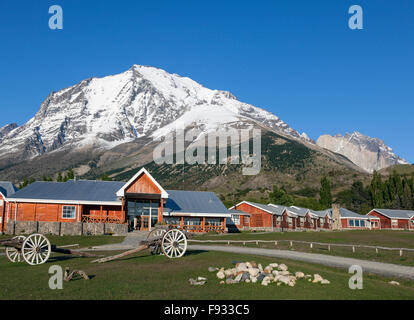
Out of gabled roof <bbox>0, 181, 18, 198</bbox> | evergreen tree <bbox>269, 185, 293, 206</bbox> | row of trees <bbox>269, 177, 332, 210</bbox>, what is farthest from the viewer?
row of trees <bbox>269, 177, 332, 210</bbox>

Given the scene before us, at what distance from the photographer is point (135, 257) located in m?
23.7

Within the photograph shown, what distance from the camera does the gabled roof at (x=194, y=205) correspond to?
168 feet

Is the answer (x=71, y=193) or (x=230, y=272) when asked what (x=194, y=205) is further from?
(x=230, y=272)

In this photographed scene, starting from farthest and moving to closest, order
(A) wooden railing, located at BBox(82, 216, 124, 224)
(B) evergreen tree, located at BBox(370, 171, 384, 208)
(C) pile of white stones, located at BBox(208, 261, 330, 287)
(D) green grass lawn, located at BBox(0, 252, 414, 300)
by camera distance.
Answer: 1. (B) evergreen tree, located at BBox(370, 171, 384, 208)
2. (A) wooden railing, located at BBox(82, 216, 124, 224)
3. (C) pile of white stones, located at BBox(208, 261, 330, 287)
4. (D) green grass lawn, located at BBox(0, 252, 414, 300)

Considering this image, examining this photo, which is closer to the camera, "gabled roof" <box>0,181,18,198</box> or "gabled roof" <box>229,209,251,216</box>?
"gabled roof" <box>0,181,18,198</box>

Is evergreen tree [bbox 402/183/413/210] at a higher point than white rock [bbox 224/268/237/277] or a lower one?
higher

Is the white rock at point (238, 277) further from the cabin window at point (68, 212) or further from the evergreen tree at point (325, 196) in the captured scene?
the evergreen tree at point (325, 196)

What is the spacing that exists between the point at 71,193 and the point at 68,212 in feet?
9.32

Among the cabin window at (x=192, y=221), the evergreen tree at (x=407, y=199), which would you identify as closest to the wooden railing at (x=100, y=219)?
the cabin window at (x=192, y=221)

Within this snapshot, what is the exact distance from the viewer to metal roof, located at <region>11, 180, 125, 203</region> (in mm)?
46156

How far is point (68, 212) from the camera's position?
46219mm

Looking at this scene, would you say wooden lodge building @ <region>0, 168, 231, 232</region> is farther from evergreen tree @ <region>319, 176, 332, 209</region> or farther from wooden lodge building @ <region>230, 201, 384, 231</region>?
evergreen tree @ <region>319, 176, 332, 209</region>

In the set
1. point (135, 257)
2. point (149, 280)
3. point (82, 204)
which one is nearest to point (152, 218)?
point (82, 204)

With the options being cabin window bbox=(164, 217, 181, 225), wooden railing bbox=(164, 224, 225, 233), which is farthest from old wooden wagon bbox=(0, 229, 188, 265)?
cabin window bbox=(164, 217, 181, 225)
